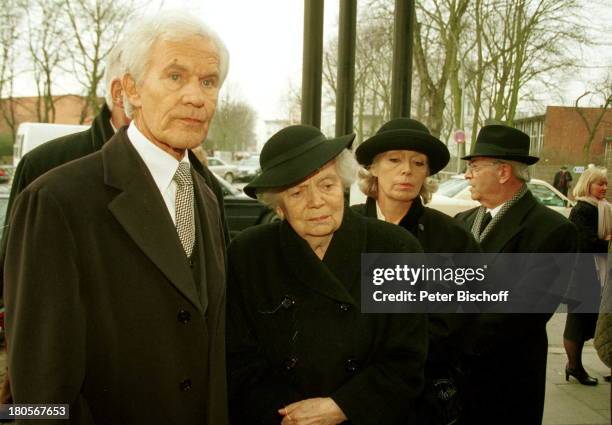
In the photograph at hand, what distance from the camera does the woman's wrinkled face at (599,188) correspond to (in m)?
5.04

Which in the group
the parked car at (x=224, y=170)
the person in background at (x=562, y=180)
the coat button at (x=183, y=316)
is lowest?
the parked car at (x=224, y=170)

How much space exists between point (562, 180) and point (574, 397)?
37.2 ft

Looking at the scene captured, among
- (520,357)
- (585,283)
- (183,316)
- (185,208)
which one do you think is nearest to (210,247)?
(185,208)

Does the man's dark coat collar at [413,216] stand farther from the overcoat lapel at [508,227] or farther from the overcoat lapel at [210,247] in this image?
the overcoat lapel at [210,247]

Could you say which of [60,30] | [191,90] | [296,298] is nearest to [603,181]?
[296,298]

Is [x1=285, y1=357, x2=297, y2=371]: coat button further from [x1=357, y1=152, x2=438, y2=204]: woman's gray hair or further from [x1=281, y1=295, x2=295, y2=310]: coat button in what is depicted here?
[x1=357, y1=152, x2=438, y2=204]: woman's gray hair

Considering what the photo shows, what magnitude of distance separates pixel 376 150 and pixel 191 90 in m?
1.16

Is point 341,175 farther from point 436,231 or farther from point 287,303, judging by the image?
point 436,231

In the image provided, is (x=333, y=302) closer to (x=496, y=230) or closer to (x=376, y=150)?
(x=376, y=150)

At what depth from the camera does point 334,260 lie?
181 centimetres

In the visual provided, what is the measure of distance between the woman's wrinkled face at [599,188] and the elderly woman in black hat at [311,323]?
4.00m

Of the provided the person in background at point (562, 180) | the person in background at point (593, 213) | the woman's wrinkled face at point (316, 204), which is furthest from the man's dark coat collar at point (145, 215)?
the person in background at point (562, 180)

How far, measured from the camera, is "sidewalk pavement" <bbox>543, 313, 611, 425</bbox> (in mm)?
3674

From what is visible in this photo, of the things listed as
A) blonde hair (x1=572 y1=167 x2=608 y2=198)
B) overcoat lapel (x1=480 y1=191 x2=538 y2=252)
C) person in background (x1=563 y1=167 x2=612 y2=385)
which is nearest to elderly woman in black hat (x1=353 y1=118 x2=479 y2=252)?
overcoat lapel (x1=480 y1=191 x2=538 y2=252)
